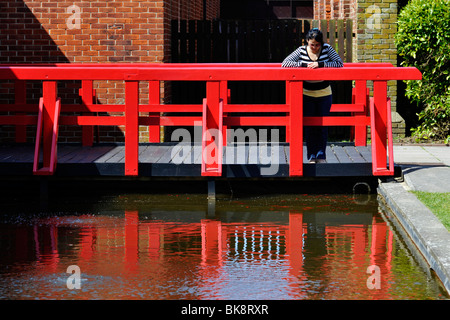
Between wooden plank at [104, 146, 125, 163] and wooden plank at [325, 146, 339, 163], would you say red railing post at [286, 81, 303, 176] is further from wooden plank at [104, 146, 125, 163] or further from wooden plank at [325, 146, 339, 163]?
wooden plank at [104, 146, 125, 163]

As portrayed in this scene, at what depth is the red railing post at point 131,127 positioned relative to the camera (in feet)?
31.9

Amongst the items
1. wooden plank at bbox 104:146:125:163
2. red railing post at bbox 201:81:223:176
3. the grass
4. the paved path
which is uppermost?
red railing post at bbox 201:81:223:176

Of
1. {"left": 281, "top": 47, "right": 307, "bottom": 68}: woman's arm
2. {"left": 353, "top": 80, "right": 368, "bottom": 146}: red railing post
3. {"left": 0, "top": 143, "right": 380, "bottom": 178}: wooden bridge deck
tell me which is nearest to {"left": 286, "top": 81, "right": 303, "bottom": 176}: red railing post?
{"left": 0, "top": 143, "right": 380, "bottom": 178}: wooden bridge deck

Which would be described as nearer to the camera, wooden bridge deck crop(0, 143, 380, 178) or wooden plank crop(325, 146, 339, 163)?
wooden bridge deck crop(0, 143, 380, 178)

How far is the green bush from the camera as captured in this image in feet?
44.9

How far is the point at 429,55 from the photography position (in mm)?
14031

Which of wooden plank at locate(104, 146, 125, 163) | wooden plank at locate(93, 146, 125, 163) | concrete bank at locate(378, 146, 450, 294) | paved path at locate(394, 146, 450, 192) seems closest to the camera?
concrete bank at locate(378, 146, 450, 294)

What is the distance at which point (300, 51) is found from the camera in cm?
984

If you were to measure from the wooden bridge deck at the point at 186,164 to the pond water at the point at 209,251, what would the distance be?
1.08ft

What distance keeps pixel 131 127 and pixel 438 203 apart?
11.0 ft

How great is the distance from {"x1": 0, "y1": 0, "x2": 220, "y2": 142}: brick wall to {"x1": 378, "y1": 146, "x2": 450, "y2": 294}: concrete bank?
4169 millimetres
